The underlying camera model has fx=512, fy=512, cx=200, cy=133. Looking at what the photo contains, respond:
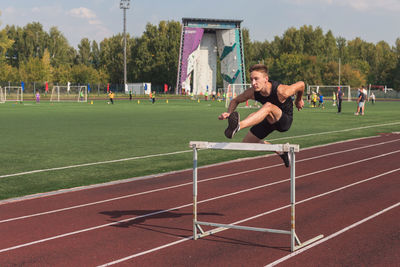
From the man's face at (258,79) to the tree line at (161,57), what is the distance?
9270cm

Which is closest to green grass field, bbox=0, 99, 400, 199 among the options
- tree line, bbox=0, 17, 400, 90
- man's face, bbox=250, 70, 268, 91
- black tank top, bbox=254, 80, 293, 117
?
black tank top, bbox=254, 80, 293, 117

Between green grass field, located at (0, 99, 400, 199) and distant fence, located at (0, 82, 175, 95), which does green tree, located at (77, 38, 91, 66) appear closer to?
distant fence, located at (0, 82, 175, 95)

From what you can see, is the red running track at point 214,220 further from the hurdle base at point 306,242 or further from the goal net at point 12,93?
the goal net at point 12,93

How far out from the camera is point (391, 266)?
5277 mm

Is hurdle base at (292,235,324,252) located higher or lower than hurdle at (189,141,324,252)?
lower

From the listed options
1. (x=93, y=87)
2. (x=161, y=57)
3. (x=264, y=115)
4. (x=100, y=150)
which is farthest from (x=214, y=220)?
(x=161, y=57)

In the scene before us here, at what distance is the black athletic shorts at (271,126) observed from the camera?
671cm

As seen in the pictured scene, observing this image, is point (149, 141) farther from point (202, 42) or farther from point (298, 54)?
point (298, 54)

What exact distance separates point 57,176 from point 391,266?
7294 mm

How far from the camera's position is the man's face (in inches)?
249

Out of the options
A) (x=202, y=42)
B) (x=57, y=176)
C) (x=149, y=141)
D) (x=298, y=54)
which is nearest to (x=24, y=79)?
(x=202, y=42)

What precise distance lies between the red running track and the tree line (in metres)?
89.8

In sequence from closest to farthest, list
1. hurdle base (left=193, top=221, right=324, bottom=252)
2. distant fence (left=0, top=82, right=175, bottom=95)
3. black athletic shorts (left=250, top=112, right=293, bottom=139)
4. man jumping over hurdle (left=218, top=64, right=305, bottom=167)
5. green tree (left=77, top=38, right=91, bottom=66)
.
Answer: hurdle base (left=193, top=221, right=324, bottom=252), man jumping over hurdle (left=218, top=64, right=305, bottom=167), black athletic shorts (left=250, top=112, right=293, bottom=139), distant fence (left=0, top=82, right=175, bottom=95), green tree (left=77, top=38, right=91, bottom=66)

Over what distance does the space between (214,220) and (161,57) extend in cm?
10002
